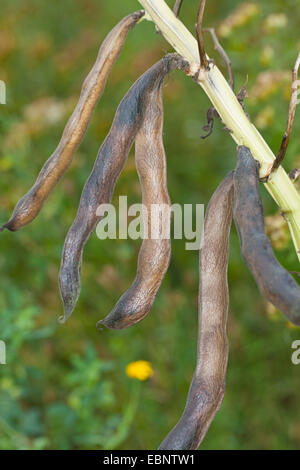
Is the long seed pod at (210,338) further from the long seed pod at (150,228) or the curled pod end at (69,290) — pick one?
the curled pod end at (69,290)

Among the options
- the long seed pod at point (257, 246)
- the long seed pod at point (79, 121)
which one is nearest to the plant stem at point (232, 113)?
the long seed pod at point (257, 246)

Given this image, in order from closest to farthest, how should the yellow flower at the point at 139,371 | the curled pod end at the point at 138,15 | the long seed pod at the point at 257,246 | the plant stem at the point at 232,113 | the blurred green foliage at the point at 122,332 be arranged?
the long seed pod at the point at 257,246 < the plant stem at the point at 232,113 < the curled pod end at the point at 138,15 < the yellow flower at the point at 139,371 < the blurred green foliage at the point at 122,332

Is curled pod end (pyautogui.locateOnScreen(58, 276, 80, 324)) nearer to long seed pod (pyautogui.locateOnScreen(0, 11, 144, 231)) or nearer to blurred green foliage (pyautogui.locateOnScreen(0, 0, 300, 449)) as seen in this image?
long seed pod (pyautogui.locateOnScreen(0, 11, 144, 231))

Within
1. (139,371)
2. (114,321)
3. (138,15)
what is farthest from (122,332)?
(138,15)

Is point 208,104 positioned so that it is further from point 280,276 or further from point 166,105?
point 280,276

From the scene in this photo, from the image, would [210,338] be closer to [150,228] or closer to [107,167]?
[150,228]

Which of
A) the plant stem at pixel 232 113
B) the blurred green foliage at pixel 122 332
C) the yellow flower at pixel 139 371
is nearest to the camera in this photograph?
the plant stem at pixel 232 113

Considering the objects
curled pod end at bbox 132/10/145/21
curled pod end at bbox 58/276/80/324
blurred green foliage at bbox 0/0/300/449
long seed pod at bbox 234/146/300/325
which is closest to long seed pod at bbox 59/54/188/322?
curled pod end at bbox 58/276/80/324
